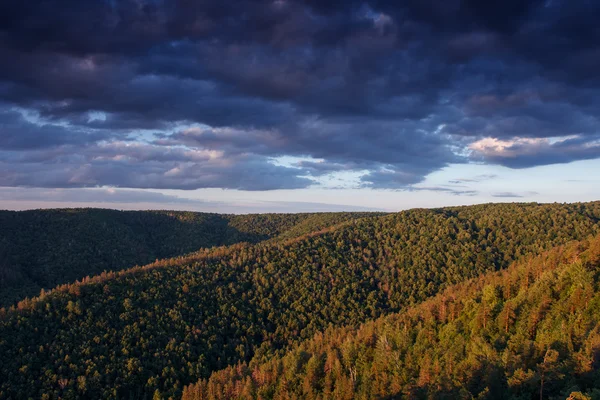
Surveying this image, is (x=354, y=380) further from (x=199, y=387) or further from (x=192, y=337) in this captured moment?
(x=192, y=337)

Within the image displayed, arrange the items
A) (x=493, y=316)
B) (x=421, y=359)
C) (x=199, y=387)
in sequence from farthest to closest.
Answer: (x=199, y=387) → (x=493, y=316) → (x=421, y=359)

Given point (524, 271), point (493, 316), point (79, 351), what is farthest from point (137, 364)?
point (524, 271)

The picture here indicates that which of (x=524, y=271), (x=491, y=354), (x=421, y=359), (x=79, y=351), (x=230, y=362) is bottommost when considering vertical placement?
(x=230, y=362)

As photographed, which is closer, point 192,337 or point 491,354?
point 491,354

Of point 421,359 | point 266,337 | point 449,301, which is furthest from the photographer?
point 266,337

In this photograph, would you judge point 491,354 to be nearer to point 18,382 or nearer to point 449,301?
point 449,301

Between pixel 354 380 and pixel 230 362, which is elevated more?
pixel 354 380
